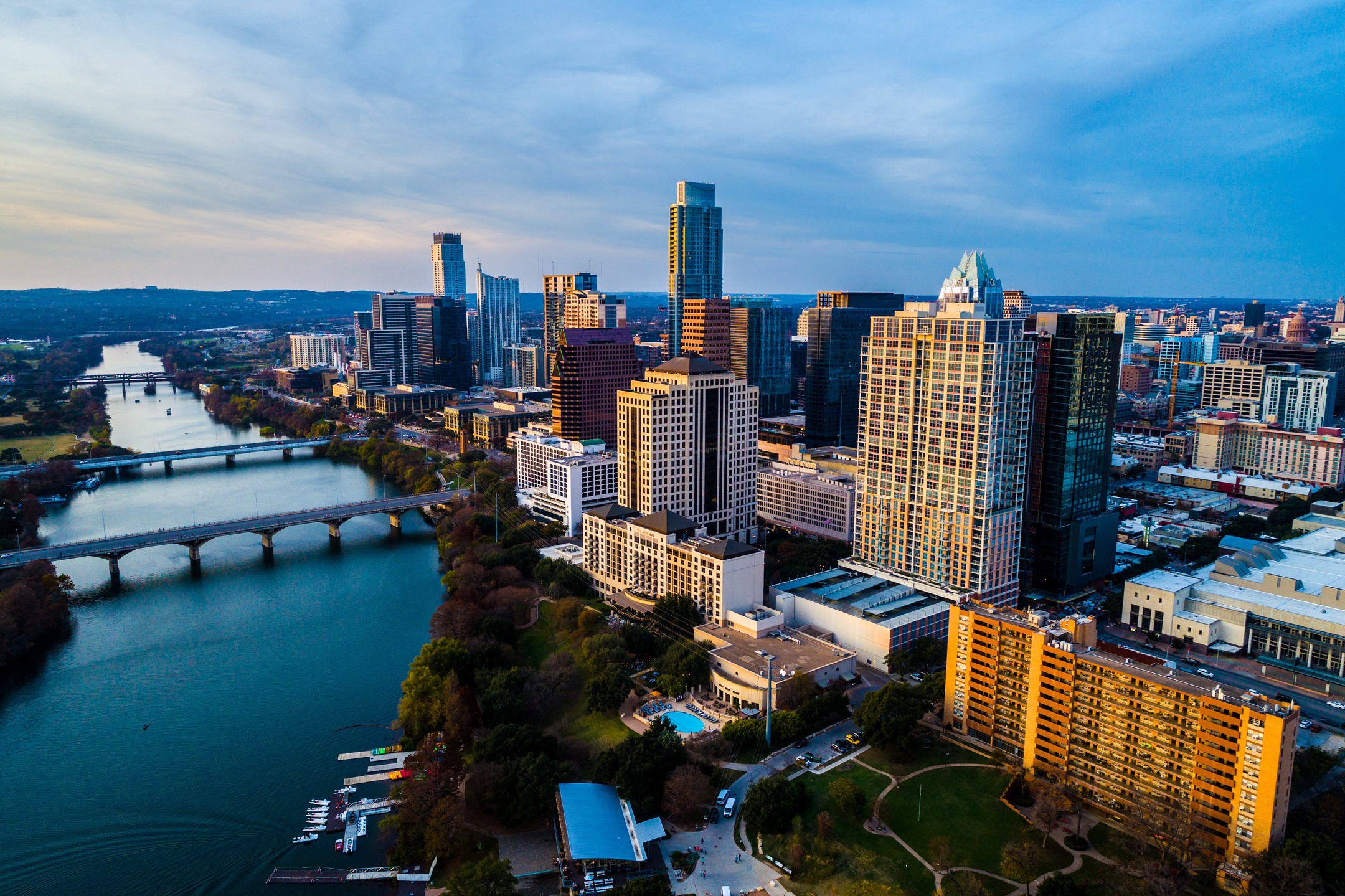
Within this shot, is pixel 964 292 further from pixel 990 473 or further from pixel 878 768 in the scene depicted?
pixel 878 768

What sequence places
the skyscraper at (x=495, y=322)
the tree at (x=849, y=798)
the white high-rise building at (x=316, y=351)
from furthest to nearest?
the white high-rise building at (x=316, y=351) → the skyscraper at (x=495, y=322) → the tree at (x=849, y=798)

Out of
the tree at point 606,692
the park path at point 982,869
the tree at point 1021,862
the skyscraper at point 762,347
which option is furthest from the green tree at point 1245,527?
the tree at point 606,692

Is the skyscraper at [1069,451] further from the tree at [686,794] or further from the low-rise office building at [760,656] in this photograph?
the tree at [686,794]

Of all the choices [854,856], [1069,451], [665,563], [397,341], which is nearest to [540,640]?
[665,563]

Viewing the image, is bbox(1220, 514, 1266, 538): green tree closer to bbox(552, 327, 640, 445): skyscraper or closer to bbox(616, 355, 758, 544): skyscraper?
bbox(616, 355, 758, 544): skyscraper

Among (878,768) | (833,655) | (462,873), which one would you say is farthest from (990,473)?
(462,873)
